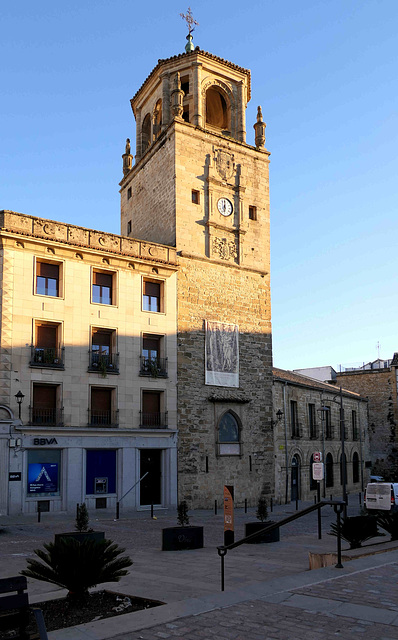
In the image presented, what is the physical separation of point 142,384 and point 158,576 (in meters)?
18.6

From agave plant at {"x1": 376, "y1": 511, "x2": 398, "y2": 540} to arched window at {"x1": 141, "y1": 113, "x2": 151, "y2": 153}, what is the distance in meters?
29.0

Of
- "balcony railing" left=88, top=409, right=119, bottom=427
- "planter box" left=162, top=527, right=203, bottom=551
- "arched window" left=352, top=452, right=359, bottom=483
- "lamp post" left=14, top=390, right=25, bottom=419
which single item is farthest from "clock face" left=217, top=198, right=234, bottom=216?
"arched window" left=352, top=452, right=359, bottom=483

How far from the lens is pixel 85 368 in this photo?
91.0ft

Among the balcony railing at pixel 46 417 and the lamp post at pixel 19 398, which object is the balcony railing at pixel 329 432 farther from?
the lamp post at pixel 19 398

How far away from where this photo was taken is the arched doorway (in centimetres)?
3791

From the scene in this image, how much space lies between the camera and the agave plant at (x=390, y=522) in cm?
1462

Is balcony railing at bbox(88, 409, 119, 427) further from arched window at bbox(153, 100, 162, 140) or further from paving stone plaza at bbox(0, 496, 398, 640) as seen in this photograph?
arched window at bbox(153, 100, 162, 140)

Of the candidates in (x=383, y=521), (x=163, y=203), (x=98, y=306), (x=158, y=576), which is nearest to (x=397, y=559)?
(x=383, y=521)

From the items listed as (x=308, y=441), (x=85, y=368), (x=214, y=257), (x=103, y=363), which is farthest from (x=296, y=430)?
(x=85, y=368)

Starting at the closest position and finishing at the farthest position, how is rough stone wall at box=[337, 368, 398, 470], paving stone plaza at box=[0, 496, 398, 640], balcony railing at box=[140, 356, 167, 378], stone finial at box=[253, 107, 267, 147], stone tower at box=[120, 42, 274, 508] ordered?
paving stone plaza at box=[0, 496, 398, 640] → balcony railing at box=[140, 356, 167, 378] → stone tower at box=[120, 42, 274, 508] → stone finial at box=[253, 107, 267, 147] → rough stone wall at box=[337, 368, 398, 470]

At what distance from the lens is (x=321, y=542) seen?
→ 17.0m

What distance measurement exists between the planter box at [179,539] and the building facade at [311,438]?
19629mm

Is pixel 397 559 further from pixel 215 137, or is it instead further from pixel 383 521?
pixel 215 137

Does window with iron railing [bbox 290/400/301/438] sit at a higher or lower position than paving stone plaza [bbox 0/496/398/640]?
higher
